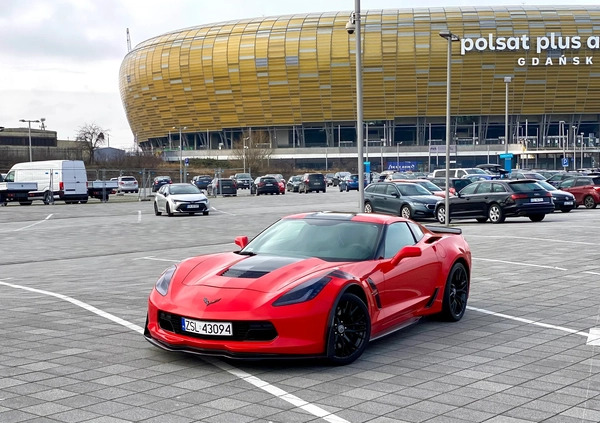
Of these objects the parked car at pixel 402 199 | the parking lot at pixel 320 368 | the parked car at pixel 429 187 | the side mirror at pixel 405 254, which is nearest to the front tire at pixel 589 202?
the parked car at pixel 429 187

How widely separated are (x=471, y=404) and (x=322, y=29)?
102m

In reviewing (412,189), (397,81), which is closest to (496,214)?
(412,189)

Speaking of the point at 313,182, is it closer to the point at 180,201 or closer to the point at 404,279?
the point at 180,201

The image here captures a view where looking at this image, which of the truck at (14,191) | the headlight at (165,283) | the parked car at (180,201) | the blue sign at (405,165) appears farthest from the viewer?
the blue sign at (405,165)

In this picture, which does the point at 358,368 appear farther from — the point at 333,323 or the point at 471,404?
the point at 471,404

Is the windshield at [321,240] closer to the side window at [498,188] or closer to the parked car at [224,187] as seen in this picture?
the side window at [498,188]

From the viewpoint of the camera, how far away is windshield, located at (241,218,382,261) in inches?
305

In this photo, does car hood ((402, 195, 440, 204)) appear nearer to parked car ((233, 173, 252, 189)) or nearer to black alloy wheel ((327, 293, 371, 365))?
black alloy wheel ((327, 293, 371, 365))

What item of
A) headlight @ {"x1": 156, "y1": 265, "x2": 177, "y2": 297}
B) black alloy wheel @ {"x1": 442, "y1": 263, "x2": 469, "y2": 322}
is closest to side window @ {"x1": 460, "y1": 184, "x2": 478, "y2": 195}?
black alloy wheel @ {"x1": 442, "y1": 263, "x2": 469, "y2": 322}

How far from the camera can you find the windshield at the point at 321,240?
776cm

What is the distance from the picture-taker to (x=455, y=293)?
356 inches

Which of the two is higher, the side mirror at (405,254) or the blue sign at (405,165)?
the blue sign at (405,165)

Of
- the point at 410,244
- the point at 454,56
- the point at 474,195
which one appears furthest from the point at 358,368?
the point at 454,56

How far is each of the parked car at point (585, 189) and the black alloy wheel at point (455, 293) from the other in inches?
1168
